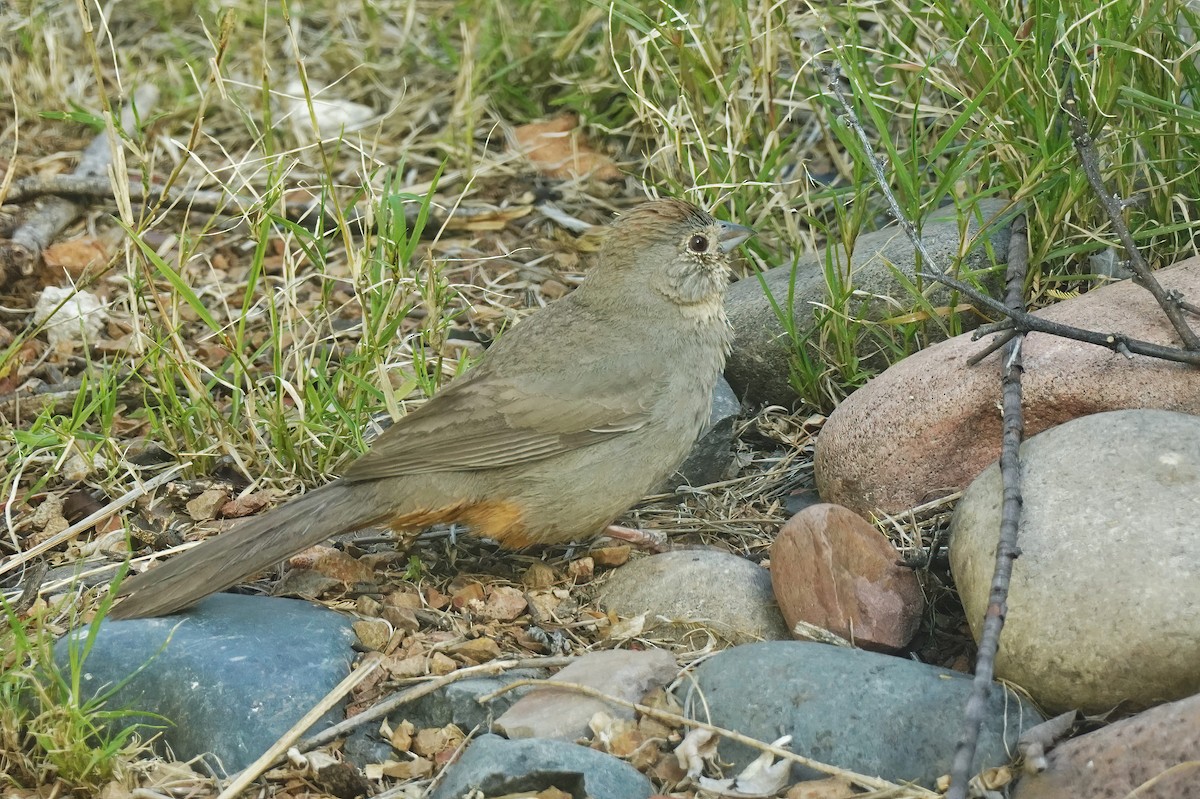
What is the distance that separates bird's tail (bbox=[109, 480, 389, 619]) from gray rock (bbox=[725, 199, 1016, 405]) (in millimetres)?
1616

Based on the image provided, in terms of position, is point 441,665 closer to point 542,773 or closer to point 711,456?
point 542,773

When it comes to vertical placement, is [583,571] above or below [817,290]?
below

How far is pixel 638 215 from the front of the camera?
15.9 ft

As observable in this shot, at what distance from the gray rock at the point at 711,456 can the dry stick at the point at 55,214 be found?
2.54 metres

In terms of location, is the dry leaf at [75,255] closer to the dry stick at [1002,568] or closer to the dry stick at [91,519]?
the dry stick at [91,519]

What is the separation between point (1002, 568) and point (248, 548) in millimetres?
2037

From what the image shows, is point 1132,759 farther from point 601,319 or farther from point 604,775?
point 601,319

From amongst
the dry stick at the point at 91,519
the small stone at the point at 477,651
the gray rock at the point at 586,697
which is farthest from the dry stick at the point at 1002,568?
the dry stick at the point at 91,519

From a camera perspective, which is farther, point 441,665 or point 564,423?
point 564,423

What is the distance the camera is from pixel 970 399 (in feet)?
13.8

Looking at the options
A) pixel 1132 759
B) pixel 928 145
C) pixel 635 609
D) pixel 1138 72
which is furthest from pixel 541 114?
pixel 1132 759

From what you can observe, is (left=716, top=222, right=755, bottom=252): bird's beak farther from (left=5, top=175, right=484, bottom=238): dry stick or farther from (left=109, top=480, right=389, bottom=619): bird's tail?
(left=5, top=175, right=484, bottom=238): dry stick

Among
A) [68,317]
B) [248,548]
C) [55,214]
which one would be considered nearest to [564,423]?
[248,548]

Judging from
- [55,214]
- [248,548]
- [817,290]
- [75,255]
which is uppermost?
[55,214]
